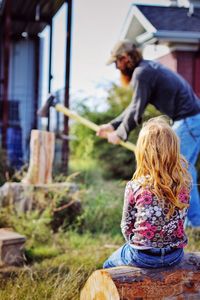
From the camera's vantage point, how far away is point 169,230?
3.13 m

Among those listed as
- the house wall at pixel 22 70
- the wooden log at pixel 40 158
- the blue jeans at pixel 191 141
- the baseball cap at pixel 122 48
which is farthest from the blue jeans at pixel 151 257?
the house wall at pixel 22 70

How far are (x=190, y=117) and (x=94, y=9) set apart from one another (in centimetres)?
177

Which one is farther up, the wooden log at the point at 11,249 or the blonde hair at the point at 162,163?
the blonde hair at the point at 162,163

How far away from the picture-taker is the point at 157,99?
5.37 meters

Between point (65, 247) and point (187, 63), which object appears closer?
point (65, 247)

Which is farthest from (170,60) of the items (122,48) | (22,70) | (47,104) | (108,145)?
(22,70)

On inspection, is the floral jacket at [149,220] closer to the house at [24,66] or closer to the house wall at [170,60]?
the house wall at [170,60]

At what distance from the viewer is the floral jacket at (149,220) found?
3.11 meters

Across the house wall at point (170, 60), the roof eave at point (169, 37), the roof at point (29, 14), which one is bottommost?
the house wall at point (170, 60)

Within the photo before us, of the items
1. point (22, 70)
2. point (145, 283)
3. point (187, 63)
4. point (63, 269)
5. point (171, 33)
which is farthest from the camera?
point (22, 70)

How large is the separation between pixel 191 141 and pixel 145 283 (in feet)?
8.21

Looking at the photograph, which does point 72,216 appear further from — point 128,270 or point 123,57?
point 128,270

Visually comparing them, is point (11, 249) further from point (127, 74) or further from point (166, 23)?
point (166, 23)

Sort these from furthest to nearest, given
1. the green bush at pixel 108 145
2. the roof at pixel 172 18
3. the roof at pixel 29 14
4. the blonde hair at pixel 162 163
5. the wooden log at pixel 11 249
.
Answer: the roof at pixel 29 14
the green bush at pixel 108 145
the roof at pixel 172 18
the wooden log at pixel 11 249
the blonde hair at pixel 162 163
